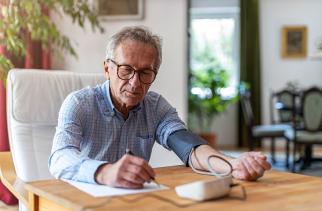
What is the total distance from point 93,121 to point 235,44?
5.88m

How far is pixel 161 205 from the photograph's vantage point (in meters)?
1.09

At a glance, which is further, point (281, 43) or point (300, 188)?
point (281, 43)

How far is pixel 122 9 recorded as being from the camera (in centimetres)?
356

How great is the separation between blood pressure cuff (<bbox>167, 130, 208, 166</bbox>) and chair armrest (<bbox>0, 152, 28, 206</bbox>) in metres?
0.59

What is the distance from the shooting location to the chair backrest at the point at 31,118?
2088 millimetres

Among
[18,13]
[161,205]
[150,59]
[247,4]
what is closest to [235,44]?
[247,4]

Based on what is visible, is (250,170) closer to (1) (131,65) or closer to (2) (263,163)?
(2) (263,163)

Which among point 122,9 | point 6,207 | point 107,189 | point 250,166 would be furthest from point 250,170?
point 122,9

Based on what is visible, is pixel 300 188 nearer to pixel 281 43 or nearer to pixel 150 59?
pixel 150 59

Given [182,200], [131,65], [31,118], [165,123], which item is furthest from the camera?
[31,118]

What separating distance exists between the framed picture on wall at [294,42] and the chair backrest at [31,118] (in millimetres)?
5550

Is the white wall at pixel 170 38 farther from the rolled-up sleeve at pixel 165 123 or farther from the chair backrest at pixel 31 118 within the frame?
the rolled-up sleeve at pixel 165 123

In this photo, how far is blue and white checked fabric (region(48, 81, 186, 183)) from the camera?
62.4 inches

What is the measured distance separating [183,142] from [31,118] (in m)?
0.78
